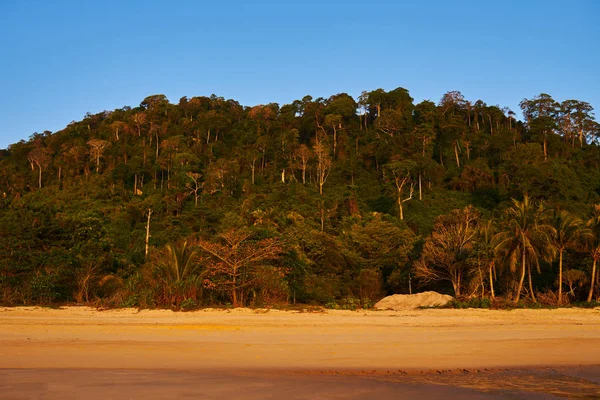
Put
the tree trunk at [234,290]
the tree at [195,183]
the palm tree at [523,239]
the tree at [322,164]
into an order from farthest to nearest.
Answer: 1. the tree at [195,183]
2. the tree at [322,164]
3. the palm tree at [523,239]
4. the tree trunk at [234,290]

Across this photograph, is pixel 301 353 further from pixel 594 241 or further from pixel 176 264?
pixel 594 241

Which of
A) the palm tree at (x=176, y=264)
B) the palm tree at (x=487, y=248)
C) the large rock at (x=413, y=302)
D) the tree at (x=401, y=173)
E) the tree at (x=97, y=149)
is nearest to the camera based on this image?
the palm tree at (x=176, y=264)

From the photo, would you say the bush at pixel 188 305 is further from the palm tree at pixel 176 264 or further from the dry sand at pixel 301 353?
the palm tree at pixel 176 264

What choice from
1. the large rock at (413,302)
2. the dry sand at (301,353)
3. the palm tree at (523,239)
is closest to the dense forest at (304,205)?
the palm tree at (523,239)

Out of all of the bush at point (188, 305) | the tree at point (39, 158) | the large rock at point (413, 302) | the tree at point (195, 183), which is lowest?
the large rock at point (413, 302)

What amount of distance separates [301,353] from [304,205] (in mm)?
37072

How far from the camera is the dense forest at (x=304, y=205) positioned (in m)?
22.7

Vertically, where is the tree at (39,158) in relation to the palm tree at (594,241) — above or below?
above

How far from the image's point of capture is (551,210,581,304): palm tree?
25.6 metres

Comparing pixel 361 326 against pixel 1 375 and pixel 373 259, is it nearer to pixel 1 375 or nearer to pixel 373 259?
pixel 1 375

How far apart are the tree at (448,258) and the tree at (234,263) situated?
10.6 metres

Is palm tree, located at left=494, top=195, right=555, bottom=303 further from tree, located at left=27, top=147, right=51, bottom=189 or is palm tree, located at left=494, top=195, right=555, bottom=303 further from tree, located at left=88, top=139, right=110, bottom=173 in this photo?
tree, located at left=27, top=147, right=51, bottom=189

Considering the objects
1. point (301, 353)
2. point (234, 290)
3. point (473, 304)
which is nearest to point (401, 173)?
point (473, 304)

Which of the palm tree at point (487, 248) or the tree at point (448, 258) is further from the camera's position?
the tree at point (448, 258)
